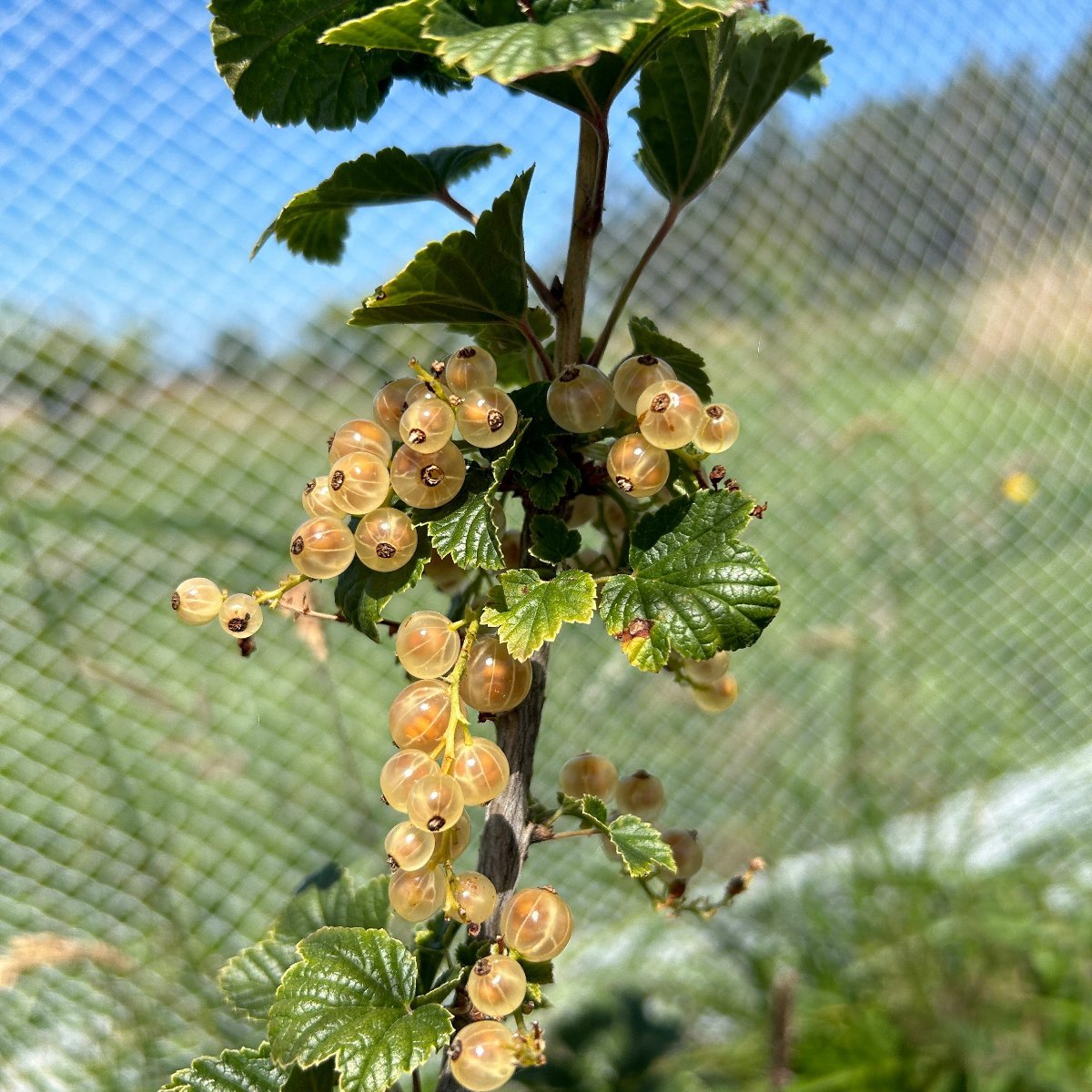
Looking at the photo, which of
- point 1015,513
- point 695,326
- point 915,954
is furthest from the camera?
point 1015,513

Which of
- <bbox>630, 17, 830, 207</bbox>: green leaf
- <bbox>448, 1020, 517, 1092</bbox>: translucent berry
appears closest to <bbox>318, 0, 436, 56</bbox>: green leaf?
<bbox>630, 17, 830, 207</bbox>: green leaf

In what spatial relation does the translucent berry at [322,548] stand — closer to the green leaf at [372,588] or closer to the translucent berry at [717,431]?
the green leaf at [372,588]

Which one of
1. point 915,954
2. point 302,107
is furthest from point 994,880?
point 302,107

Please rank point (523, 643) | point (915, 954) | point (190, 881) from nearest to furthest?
point (523, 643)
point (915, 954)
point (190, 881)

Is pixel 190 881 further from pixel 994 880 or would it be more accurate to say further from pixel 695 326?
pixel 695 326

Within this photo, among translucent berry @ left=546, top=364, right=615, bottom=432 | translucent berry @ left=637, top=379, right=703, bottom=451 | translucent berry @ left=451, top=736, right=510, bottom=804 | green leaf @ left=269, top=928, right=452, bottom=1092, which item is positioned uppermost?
translucent berry @ left=637, top=379, right=703, bottom=451

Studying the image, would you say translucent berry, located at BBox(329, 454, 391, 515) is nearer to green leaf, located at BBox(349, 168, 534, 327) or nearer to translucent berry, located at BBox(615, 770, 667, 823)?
green leaf, located at BBox(349, 168, 534, 327)
